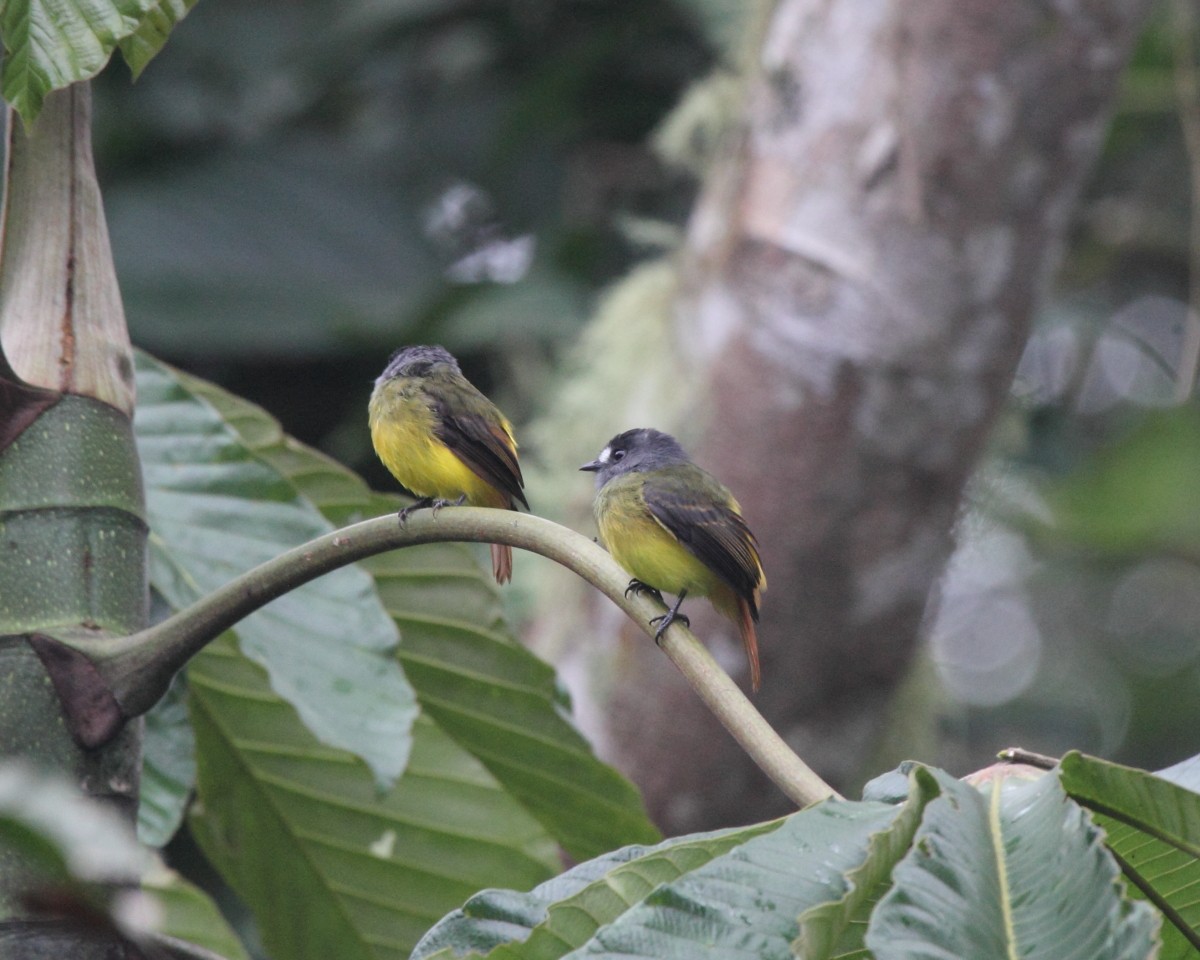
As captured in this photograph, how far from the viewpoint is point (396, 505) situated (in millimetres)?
2207

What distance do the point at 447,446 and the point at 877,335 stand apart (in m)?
2.00

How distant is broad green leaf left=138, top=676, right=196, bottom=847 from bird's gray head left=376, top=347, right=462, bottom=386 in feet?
2.08

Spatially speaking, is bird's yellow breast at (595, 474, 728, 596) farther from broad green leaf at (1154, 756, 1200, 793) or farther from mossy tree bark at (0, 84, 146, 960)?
broad green leaf at (1154, 756, 1200, 793)

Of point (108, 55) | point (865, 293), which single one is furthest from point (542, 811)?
point (865, 293)

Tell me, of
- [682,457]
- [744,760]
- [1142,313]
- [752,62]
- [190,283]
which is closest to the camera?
[682,457]

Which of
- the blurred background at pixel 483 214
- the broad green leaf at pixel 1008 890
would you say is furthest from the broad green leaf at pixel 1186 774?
the blurred background at pixel 483 214

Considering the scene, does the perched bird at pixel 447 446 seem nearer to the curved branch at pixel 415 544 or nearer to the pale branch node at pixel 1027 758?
the curved branch at pixel 415 544

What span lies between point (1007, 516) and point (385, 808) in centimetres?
437

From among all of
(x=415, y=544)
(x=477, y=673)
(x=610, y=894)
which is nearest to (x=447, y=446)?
(x=477, y=673)

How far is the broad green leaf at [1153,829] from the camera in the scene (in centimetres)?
108

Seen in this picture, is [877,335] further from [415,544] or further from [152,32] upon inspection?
[415,544]

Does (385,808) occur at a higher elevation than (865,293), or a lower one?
lower

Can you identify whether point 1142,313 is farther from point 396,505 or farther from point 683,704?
point 396,505

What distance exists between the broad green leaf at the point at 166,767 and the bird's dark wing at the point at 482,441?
0.51 m
